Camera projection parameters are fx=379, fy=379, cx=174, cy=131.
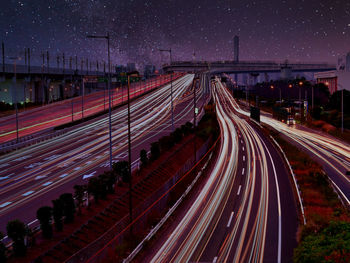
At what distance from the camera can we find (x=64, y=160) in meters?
36.1

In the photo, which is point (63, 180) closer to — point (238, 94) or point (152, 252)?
point (152, 252)

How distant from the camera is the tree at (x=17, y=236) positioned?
1633 cm

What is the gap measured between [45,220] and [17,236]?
2.11 meters

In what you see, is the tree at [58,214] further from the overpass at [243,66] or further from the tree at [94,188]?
the overpass at [243,66]

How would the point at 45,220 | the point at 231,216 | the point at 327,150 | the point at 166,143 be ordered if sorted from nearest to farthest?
the point at 45,220
the point at 231,216
the point at 327,150
the point at 166,143

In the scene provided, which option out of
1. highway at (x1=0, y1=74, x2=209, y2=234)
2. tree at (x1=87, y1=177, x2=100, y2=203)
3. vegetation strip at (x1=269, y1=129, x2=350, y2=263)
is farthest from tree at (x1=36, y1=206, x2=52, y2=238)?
vegetation strip at (x1=269, y1=129, x2=350, y2=263)

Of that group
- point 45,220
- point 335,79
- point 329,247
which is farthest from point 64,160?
point 335,79

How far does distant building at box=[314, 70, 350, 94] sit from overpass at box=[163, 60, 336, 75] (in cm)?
7063

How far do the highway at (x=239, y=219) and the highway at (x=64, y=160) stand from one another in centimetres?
878

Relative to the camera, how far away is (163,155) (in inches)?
1615

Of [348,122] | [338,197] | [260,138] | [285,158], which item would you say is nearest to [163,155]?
[285,158]

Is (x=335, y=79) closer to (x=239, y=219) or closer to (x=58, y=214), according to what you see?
(x=239, y=219)

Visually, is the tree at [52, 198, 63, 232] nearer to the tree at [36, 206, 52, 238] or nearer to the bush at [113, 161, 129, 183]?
the tree at [36, 206, 52, 238]

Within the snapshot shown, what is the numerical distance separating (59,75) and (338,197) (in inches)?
3678
